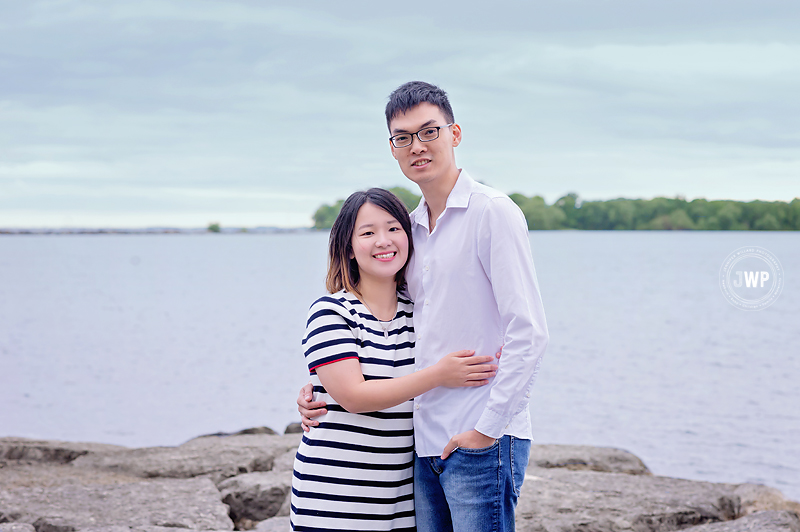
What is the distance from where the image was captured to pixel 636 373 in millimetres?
17031

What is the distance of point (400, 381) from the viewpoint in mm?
2502

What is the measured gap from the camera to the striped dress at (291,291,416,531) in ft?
8.46

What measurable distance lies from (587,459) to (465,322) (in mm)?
3893

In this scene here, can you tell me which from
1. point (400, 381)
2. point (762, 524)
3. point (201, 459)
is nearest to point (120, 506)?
point (201, 459)

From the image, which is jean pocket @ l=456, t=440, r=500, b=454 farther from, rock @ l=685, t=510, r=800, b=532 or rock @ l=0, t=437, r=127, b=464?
rock @ l=0, t=437, r=127, b=464

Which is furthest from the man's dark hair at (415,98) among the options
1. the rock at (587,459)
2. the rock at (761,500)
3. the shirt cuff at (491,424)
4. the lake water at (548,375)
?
the lake water at (548,375)

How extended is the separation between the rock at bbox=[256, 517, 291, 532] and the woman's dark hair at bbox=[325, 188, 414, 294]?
2039 mm

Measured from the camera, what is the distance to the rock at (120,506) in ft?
13.8

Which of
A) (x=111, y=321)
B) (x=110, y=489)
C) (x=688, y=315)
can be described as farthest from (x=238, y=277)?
(x=110, y=489)

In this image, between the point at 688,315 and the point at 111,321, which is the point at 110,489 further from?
the point at 688,315

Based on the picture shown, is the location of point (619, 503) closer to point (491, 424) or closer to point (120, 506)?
point (491, 424)

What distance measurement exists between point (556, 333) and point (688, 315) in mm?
8355

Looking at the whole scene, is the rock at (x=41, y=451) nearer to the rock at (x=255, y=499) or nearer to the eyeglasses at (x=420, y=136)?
the rock at (x=255, y=499)

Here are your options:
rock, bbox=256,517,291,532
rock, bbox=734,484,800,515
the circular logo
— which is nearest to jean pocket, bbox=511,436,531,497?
rock, bbox=256,517,291,532
